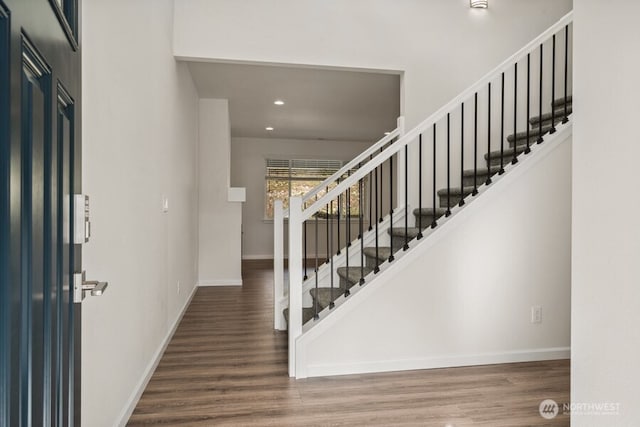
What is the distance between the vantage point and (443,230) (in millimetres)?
2674

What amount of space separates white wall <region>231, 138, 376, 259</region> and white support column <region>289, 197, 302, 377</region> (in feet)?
20.2

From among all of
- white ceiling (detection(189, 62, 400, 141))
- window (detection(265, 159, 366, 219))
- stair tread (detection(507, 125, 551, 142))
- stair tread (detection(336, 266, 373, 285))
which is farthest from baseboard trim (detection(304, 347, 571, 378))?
window (detection(265, 159, 366, 219))

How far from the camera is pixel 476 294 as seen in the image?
8.93 ft

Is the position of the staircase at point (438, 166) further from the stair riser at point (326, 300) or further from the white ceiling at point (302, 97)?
the white ceiling at point (302, 97)

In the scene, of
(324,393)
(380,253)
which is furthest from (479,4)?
(324,393)

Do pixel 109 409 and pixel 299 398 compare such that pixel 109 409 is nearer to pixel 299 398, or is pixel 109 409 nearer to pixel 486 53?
pixel 299 398

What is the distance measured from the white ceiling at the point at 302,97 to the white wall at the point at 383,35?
1.01 ft

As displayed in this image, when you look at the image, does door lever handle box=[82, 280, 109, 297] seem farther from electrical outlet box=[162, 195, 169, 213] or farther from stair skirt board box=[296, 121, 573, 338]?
electrical outlet box=[162, 195, 169, 213]

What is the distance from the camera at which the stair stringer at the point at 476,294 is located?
8.41 ft

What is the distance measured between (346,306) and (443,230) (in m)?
0.85

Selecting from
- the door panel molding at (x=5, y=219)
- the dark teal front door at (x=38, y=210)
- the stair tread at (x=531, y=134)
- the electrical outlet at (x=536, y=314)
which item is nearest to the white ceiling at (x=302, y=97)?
the stair tread at (x=531, y=134)
